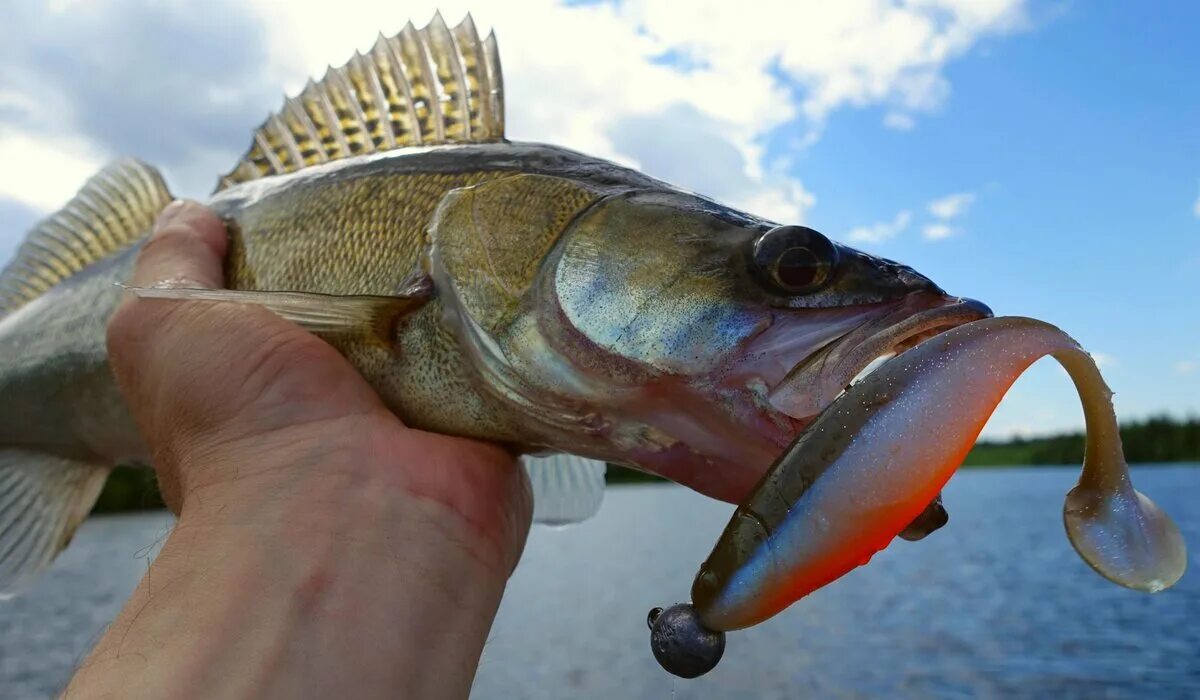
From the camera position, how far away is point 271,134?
3.69 m

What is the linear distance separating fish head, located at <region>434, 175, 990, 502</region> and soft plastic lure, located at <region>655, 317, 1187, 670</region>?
31 centimetres

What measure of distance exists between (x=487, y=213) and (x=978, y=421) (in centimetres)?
148

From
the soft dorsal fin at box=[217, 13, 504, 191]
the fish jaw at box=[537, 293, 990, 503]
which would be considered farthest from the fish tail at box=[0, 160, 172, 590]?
the fish jaw at box=[537, 293, 990, 503]

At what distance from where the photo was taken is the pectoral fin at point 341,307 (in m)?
2.35

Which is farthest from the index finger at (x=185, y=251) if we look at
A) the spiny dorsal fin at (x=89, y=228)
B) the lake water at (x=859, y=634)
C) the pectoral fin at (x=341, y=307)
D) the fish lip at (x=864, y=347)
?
the lake water at (x=859, y=634)

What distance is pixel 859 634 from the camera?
84.4 feet

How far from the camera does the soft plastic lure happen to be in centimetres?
131

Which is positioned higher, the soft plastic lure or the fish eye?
the fish eye

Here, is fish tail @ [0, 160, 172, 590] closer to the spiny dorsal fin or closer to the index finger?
the spiny dorsal fin

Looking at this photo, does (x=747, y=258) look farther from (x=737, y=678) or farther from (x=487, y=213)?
(x=737, y=678)

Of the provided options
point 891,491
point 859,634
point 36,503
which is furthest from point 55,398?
point 859,634

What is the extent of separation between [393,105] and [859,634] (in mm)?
25768

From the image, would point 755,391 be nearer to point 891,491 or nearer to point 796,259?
point 796,259

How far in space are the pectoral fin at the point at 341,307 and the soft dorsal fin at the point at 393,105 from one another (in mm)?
826
